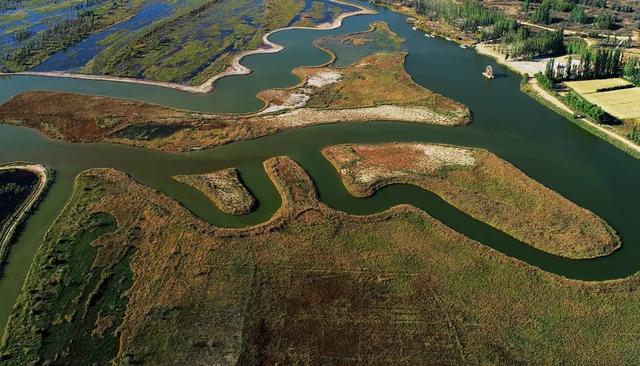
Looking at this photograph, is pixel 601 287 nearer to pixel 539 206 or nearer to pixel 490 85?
pixel 539 206

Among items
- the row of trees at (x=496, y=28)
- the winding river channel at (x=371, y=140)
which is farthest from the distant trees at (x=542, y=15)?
the winding river channel at (x=371, y=140)

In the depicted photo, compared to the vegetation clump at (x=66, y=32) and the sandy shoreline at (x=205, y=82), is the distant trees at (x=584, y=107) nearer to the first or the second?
the sandy shoreline at (x=205, y=82)

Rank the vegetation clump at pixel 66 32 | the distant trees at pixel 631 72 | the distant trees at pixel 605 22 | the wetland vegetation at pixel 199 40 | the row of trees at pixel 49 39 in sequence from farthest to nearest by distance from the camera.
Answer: the distant trees at pixel 605 22
the vegetation clump at pixel 66 32
the row of trees at pixel 49 39
the wetland vegetation at pixel 199 40
the distant trees at pixel 631 72

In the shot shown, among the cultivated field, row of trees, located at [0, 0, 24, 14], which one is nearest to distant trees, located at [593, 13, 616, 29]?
the cultivated field

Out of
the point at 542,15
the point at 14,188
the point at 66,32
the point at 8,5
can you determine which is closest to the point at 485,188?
the point at 14,188

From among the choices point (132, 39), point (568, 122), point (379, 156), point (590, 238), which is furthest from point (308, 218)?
point (132, 39)

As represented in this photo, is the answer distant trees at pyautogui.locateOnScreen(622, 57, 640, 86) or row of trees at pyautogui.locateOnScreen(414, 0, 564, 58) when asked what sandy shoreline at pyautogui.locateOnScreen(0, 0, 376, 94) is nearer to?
row of trees at pyautogui.locateOnScreen(414, 0, 564, 58)
